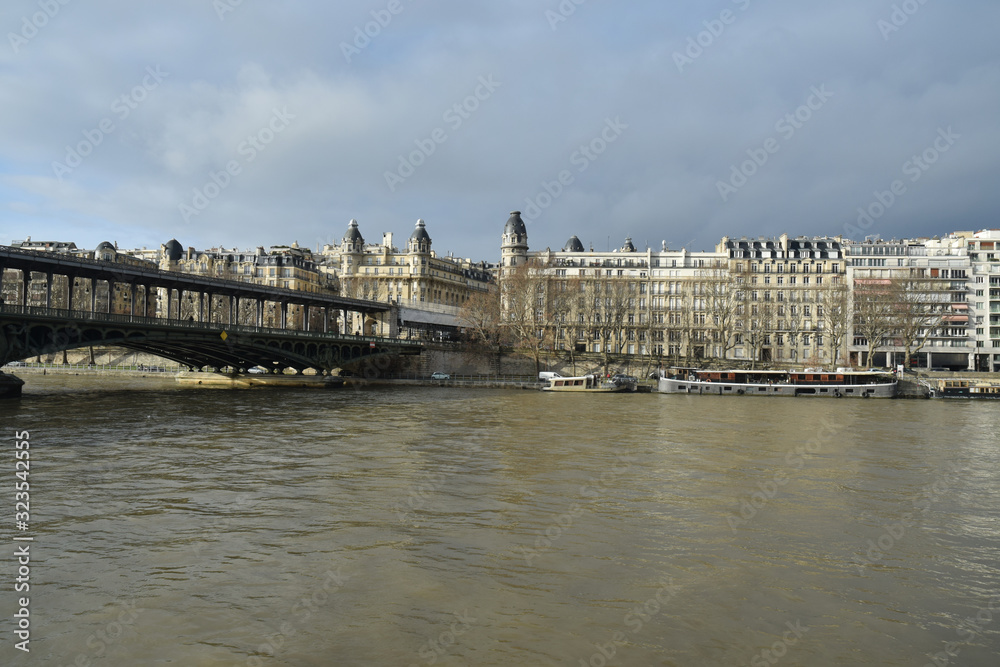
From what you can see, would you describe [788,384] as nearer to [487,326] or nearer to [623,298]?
[623,298]

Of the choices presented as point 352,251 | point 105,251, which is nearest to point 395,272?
point 352,251

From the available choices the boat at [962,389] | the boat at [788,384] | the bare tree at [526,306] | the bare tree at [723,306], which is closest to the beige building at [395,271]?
the bare tree at [526,306]

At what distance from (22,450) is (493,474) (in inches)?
611

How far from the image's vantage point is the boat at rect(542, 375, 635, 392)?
219ft

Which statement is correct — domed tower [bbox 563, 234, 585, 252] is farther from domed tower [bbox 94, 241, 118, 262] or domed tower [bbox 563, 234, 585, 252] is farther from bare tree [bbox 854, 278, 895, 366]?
domed tower [bbox 94, 241, 118, 262]

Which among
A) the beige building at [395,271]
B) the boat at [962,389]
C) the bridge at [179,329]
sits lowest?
the boat at [962,389]

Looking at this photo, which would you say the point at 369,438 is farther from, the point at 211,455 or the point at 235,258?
the point at 235,258

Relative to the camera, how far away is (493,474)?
1955cm

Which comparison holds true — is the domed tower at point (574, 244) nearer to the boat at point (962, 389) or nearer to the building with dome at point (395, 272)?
the building with dome at point (395, 272)

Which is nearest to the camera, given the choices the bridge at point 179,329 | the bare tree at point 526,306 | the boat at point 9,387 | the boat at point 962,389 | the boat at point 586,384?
the bridge at point 179,329

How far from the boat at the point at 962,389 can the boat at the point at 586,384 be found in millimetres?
29336

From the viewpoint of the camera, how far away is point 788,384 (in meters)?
66.8

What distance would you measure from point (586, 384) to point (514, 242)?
149 ft

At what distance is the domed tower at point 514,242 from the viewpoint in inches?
4237
